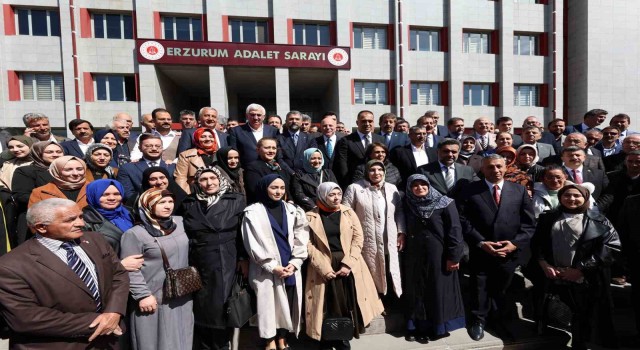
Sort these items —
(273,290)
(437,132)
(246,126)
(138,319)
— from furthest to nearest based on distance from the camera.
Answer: (437,132) → (246,126) → (273,290) → (138,319)

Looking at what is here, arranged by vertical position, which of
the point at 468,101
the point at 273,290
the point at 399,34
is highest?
the point at 399,34

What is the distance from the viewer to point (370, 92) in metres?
19.2

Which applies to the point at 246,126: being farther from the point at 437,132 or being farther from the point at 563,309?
the point at 563,309

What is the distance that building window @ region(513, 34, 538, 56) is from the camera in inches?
802

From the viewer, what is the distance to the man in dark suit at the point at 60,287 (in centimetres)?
205

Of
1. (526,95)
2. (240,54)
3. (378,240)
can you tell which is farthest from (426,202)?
(526,95)

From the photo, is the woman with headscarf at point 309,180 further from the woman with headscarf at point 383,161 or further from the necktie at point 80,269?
the necktie at point 80,269

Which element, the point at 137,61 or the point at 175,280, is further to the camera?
the point at 137,61

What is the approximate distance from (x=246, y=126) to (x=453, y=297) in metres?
3.79

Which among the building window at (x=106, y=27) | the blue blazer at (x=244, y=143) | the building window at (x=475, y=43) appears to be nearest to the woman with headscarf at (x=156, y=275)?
the blue blazer at (x=244, y=143)

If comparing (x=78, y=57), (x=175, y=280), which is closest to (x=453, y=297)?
(x=175, y=280)

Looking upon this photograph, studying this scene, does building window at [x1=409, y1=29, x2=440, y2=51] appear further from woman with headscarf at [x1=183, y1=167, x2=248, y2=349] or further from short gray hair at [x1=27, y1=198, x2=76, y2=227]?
short gray hair at [x1=27, y1=198, x2=76, y2=227]

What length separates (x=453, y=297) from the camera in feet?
12.4

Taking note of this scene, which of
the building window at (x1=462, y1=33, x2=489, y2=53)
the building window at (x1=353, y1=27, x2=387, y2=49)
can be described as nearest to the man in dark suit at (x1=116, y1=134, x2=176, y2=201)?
the building window at (x1=353, y1=27, x2=387, y2=49)
